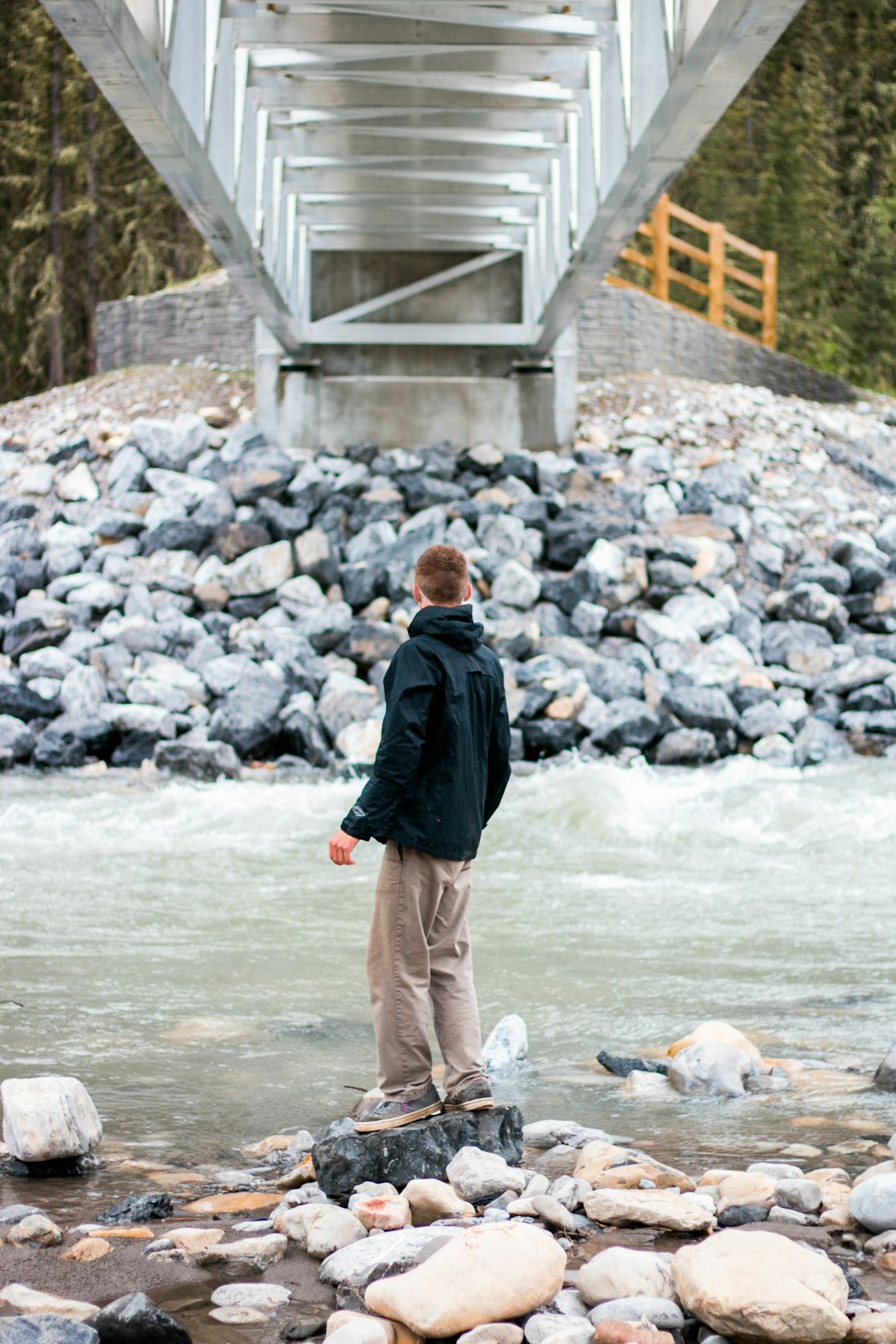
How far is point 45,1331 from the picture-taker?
9.04 feet

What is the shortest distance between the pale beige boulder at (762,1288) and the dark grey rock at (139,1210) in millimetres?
1312

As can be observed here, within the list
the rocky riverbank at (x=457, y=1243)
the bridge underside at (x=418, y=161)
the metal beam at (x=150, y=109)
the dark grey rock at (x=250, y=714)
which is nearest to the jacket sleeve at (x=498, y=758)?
the rocky riverbank at (x=457, y=1243)

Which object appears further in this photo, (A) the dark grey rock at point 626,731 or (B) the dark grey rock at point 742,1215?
(A) the dark grey rock at point 626,731

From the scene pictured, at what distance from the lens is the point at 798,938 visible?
7.12 meters

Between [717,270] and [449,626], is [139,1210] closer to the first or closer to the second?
[449,626]

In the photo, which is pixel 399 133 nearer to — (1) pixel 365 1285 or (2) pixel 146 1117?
(2) pixel 146 1117

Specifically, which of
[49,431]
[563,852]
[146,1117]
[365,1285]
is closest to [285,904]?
[563,852]

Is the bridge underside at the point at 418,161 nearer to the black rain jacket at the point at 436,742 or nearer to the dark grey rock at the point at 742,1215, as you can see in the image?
the black rain jacket at the point at 436,742

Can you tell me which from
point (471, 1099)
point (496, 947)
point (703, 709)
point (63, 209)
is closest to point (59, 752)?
point (703, 709)

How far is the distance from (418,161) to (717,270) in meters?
12.6

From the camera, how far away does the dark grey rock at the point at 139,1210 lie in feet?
11.6

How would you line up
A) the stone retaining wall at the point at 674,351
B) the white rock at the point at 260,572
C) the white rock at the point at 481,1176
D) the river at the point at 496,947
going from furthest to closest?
1. the stone retaining wall at the point at 674,351
2. the white rock at the point at 260,572
3. the river at the point at 496,947
4. the white rock at the point at 481,1176

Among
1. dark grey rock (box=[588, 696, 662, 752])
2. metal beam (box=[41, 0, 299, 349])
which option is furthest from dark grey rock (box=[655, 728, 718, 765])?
metal beam (box=[41, 0, 299, 349])

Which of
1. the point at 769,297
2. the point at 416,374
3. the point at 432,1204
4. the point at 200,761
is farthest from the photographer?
the point at 769,297
